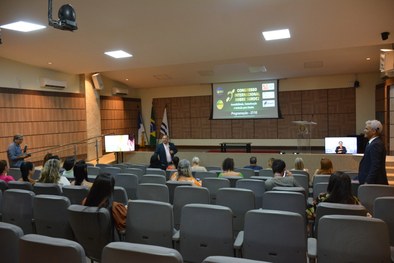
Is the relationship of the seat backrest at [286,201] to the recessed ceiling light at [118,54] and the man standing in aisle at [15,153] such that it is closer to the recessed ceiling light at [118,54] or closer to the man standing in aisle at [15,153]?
the man standing in aisle at [15,153]

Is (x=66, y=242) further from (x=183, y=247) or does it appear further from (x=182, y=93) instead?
(x=182, y=93)

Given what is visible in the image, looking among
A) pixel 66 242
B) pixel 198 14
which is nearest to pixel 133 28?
pixel 198 14

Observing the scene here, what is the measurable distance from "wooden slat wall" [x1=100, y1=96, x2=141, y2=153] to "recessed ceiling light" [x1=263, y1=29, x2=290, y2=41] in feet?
25.2

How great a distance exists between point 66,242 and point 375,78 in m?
12.4

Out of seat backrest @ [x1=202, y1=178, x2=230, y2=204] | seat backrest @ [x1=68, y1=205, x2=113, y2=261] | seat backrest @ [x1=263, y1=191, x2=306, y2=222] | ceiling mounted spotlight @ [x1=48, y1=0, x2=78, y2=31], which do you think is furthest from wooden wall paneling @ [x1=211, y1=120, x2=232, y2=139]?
seat backrest @ [x1=68, y1=205, x2=113, y2=261]

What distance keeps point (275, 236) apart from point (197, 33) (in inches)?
226

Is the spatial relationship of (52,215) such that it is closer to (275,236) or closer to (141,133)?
(275,236)

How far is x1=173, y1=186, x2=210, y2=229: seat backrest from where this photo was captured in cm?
315

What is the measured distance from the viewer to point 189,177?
170 inches

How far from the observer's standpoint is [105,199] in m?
2.48

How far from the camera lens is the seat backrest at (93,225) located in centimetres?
235

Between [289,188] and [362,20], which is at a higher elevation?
[362,20]

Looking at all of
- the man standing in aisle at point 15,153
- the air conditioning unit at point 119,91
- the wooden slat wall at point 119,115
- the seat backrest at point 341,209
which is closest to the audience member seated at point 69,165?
the man standing in aisle at point 15,153

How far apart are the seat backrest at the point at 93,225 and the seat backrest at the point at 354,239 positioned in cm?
156
